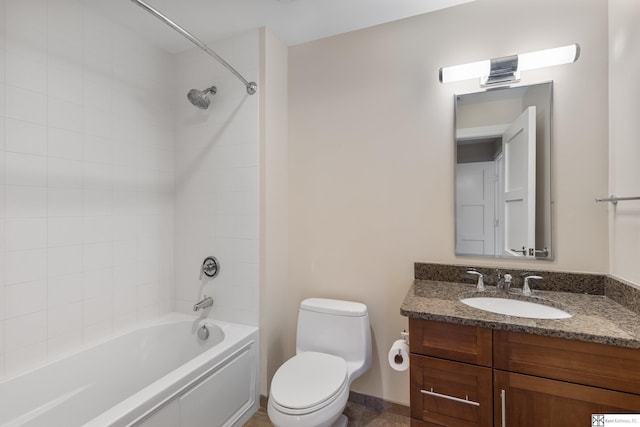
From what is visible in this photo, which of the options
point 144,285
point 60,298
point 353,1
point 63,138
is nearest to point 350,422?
point 144,285

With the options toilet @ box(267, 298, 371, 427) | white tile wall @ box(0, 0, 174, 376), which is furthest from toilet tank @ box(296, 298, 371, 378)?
white tile wall @ box(0, 0, 174, 376)

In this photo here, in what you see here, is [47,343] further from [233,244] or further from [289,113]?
[289,113]

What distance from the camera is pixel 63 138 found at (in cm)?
159

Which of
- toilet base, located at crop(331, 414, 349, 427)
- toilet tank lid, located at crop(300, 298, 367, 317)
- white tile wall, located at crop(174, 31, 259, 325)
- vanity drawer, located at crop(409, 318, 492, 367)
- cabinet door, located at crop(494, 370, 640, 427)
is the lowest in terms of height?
toilet base, located at crop(331, 414, 349, 427)

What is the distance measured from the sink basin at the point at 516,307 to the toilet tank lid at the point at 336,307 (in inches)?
22.8

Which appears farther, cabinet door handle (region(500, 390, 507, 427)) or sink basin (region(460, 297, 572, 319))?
sink basin (region(460, 297, 572, 319))

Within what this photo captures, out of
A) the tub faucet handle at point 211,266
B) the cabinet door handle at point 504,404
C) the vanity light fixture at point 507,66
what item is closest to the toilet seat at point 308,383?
the cabinet door handle at point 504,404

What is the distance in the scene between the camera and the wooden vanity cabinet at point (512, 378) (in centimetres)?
97

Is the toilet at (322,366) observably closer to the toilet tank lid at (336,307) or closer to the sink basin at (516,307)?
the toilet tank lid at (336,307)

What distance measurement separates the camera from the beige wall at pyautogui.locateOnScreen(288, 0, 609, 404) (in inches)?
56.7

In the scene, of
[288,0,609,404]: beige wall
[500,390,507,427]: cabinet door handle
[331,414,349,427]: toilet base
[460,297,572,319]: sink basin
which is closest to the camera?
[500,390,507,427]: cabinet door handle

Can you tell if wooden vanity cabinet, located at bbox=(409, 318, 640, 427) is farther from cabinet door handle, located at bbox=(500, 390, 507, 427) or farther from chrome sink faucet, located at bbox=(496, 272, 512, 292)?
chrome sink faucet, located at bbox=(496, 272, 512, 292)

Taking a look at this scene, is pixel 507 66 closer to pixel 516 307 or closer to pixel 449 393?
pixel 516 307

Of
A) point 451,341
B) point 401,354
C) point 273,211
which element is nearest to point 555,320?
point 451,341
